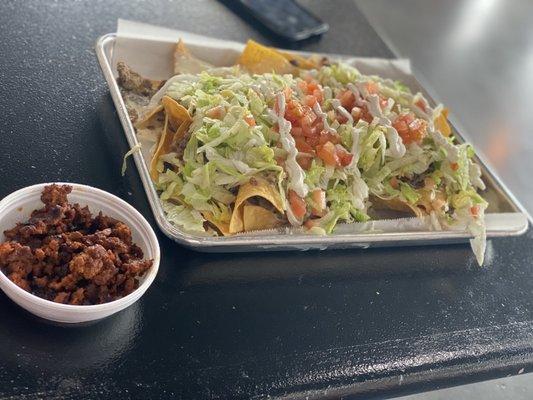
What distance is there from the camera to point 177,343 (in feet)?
4.06

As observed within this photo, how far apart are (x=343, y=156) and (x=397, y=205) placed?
217 mm

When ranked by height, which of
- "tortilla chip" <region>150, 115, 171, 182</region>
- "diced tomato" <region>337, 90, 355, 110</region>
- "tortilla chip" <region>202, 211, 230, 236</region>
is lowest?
"tortilla chip" <region>202, 211, 230, 236</region>

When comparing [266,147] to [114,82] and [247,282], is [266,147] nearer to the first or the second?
[247,282]

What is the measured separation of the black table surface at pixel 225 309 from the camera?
3.79 ft

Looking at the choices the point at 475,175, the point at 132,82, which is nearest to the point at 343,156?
the point at 475,175

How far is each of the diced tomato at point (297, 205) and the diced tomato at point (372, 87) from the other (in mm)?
534

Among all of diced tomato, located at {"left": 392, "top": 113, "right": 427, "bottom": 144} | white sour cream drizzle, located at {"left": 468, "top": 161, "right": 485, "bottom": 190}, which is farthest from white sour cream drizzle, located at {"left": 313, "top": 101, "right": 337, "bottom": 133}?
white sour cream drizzle, located at {"left": 468, "top": 161, "right": 485, "bottom": 190}

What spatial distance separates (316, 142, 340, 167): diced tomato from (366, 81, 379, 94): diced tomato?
35 centimetres

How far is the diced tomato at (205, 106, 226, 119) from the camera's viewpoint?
1.60 m

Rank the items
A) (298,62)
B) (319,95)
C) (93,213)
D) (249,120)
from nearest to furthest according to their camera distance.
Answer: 1. (93,213)
2. (249,120)
3. (319,95)
4. (298,62)

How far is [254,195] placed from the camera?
4.90 feet

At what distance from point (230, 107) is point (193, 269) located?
432mm

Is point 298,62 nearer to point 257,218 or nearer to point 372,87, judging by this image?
point 372,87

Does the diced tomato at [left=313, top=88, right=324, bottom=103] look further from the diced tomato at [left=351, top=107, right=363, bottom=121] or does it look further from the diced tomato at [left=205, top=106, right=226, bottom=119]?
the diced tomato at [left=205, top=106, right=226, bottom=119]
